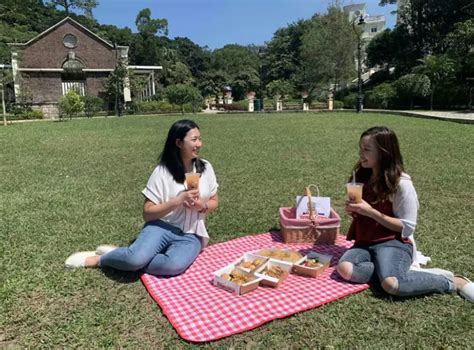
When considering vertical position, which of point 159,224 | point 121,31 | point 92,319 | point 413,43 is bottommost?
point 92,319

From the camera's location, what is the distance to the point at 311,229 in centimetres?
421

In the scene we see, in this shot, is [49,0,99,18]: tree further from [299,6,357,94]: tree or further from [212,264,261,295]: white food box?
[212,264,261,295]: white food box

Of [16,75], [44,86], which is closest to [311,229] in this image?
[16,75]

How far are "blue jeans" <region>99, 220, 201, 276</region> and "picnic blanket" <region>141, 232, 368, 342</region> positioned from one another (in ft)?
0.28

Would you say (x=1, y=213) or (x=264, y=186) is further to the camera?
(x=264, y=186)

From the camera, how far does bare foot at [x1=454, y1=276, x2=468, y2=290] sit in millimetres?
3109

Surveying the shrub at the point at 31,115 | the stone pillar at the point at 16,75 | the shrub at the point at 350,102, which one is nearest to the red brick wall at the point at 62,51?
the stone pillar at the point at 16,75

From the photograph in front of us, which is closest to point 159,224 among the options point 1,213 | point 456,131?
point 1,213

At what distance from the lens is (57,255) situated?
13.1ft

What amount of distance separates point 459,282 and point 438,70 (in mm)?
26802

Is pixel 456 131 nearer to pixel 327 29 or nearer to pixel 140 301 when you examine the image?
pixel 140 301

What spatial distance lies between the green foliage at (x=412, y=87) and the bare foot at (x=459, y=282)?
26.3 meters

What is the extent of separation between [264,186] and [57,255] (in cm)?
350

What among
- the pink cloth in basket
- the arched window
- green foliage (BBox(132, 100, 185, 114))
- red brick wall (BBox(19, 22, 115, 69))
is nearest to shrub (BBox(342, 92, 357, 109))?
green foliage (BBox(132, 100, 185, 114))
